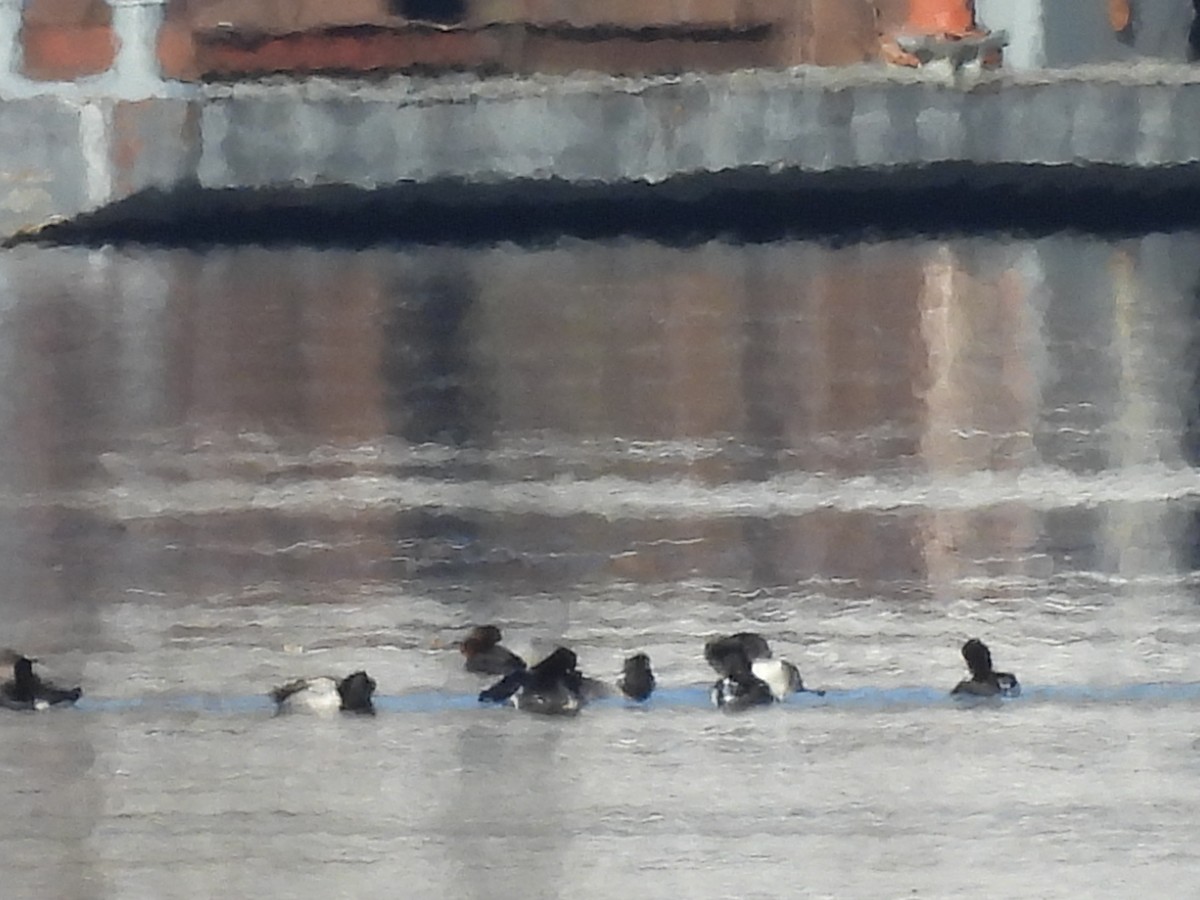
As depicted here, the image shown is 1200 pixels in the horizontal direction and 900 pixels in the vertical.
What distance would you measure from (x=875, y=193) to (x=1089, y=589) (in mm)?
684

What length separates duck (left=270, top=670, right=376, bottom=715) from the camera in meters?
0.65

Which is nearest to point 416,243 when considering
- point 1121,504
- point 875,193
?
point 875,193

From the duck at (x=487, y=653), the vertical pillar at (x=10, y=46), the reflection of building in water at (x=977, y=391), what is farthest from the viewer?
the vertical pillar at (x=10, y=46)

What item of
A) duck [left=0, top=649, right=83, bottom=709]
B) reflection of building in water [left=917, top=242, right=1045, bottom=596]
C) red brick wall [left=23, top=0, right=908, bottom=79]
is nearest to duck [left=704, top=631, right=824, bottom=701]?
reflection of building in water [left=917, top=242, right=1045, bottom=596]

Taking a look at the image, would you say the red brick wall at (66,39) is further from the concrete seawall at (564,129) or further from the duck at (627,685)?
the duck at (627,685)

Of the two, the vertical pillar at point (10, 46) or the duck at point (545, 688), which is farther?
the vertical pillar at point (10, 46)

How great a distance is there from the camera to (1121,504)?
0.87 m

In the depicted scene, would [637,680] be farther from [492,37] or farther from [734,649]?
[492,37]

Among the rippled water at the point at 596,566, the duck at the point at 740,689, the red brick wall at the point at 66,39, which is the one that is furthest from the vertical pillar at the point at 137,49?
the duck at the point at 740,689

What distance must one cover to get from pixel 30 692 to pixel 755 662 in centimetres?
29

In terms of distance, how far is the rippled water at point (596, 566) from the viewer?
57 centimetres

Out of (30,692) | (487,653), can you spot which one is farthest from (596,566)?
(30,692)

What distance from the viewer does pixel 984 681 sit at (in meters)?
0.66

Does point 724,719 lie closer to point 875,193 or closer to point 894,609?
point 894,609
